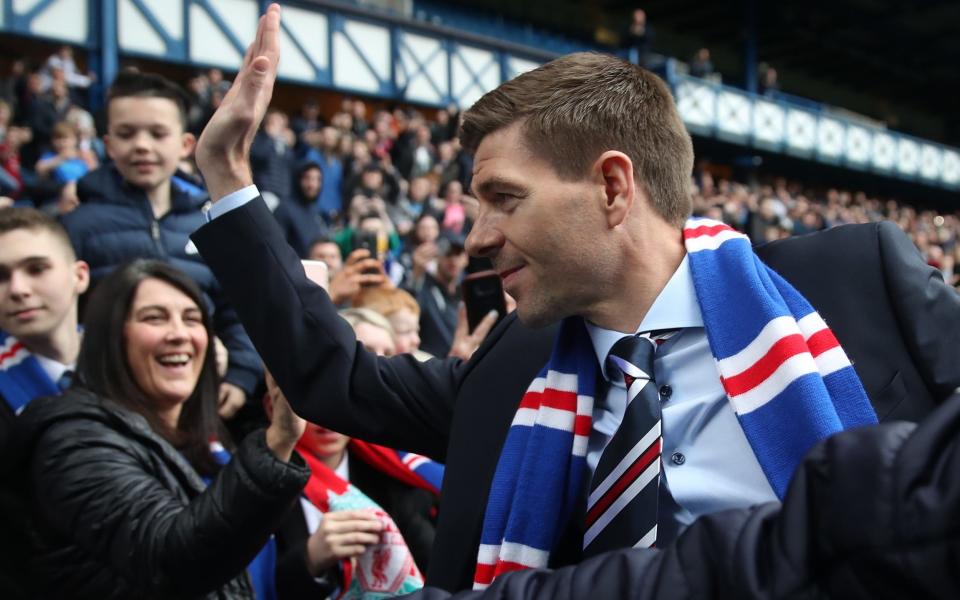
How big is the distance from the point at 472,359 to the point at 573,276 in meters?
0.34

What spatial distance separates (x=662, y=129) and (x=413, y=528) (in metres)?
1.61

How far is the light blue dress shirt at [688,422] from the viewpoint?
1.36m

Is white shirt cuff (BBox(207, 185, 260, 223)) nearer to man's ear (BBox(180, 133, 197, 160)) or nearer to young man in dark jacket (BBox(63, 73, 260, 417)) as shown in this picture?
young man in dark jacket (BBox(63, 73, 260, 417))

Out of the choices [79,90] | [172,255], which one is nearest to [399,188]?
[79,90]

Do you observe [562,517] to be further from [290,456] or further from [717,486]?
[290,456]

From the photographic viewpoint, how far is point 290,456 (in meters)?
1.98

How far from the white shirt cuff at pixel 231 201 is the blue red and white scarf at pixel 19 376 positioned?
3.50ft

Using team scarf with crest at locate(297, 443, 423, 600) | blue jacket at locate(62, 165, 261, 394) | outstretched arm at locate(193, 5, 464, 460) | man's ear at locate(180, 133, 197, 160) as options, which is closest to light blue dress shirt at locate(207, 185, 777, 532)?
outstretched arm at locate(193, 5, 464, 460)

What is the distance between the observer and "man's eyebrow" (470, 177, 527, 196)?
153cm

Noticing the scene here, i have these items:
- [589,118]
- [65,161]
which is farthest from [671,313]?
[65,161]

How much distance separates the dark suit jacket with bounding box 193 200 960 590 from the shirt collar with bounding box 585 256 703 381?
16cm

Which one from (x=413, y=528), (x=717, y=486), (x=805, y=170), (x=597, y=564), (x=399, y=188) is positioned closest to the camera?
(x=597, y=564)

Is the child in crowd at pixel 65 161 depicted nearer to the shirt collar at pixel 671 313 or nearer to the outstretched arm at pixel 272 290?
the outstretched arm at pixel 272 290

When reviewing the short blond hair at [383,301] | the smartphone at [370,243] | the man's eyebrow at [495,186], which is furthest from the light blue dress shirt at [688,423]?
the smartphone at [370,243]
